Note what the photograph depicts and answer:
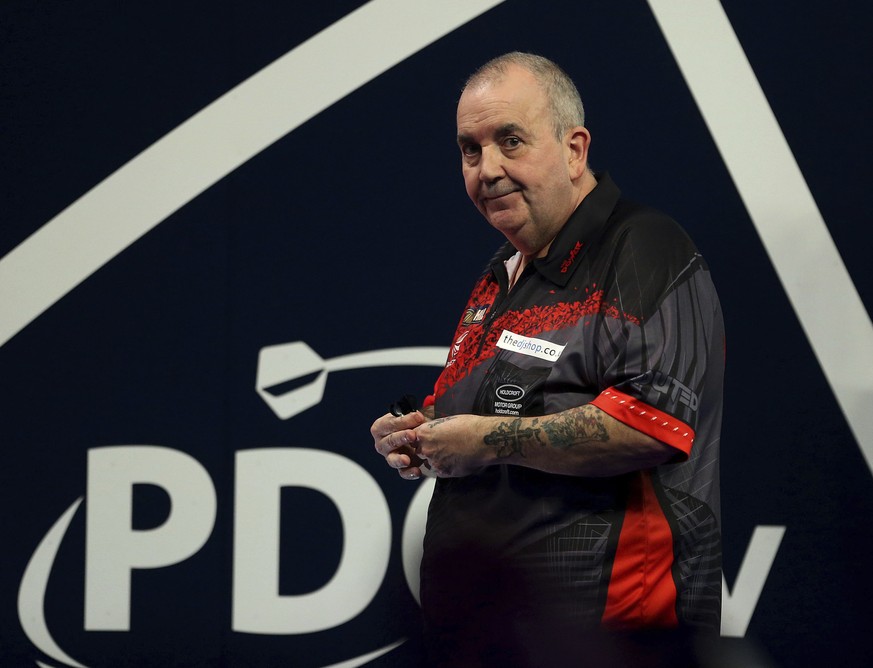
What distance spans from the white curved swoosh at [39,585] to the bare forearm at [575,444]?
1.59 meters

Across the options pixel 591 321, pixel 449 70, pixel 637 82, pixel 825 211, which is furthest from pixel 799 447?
pixel 449 70

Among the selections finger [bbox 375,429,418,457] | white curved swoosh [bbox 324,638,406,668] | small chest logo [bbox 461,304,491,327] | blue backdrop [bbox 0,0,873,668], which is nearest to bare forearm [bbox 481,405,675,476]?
finger [bbox 375,429,418,457]

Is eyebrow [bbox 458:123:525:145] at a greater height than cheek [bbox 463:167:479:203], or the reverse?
eyebrow [bbox 458:123:525:145]

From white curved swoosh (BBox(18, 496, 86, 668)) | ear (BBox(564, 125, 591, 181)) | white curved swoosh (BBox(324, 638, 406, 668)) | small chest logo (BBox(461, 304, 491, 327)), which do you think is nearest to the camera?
ear (BBox(564, 125, 591, 181))

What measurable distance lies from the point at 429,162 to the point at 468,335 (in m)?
0.93

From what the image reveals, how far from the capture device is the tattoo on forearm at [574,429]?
4.50ft

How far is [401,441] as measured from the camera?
1607 mm

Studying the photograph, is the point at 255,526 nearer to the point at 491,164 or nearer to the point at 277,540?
the point at 277,540

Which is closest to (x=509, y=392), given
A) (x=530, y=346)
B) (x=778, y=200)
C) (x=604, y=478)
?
(x=530, y=346)

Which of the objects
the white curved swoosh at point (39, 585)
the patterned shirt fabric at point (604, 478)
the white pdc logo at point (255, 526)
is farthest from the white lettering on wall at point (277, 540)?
the patterned shirt fabric at point (604, 478)

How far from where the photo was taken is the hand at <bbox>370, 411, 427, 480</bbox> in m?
1.61

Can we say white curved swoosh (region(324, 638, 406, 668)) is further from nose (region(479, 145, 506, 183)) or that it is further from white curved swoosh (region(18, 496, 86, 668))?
nose (region(479, 145, 506, 183))

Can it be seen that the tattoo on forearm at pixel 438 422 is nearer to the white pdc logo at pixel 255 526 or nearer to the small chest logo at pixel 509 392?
the small chest logo at pixel 509 392

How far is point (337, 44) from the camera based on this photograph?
8.22ft
